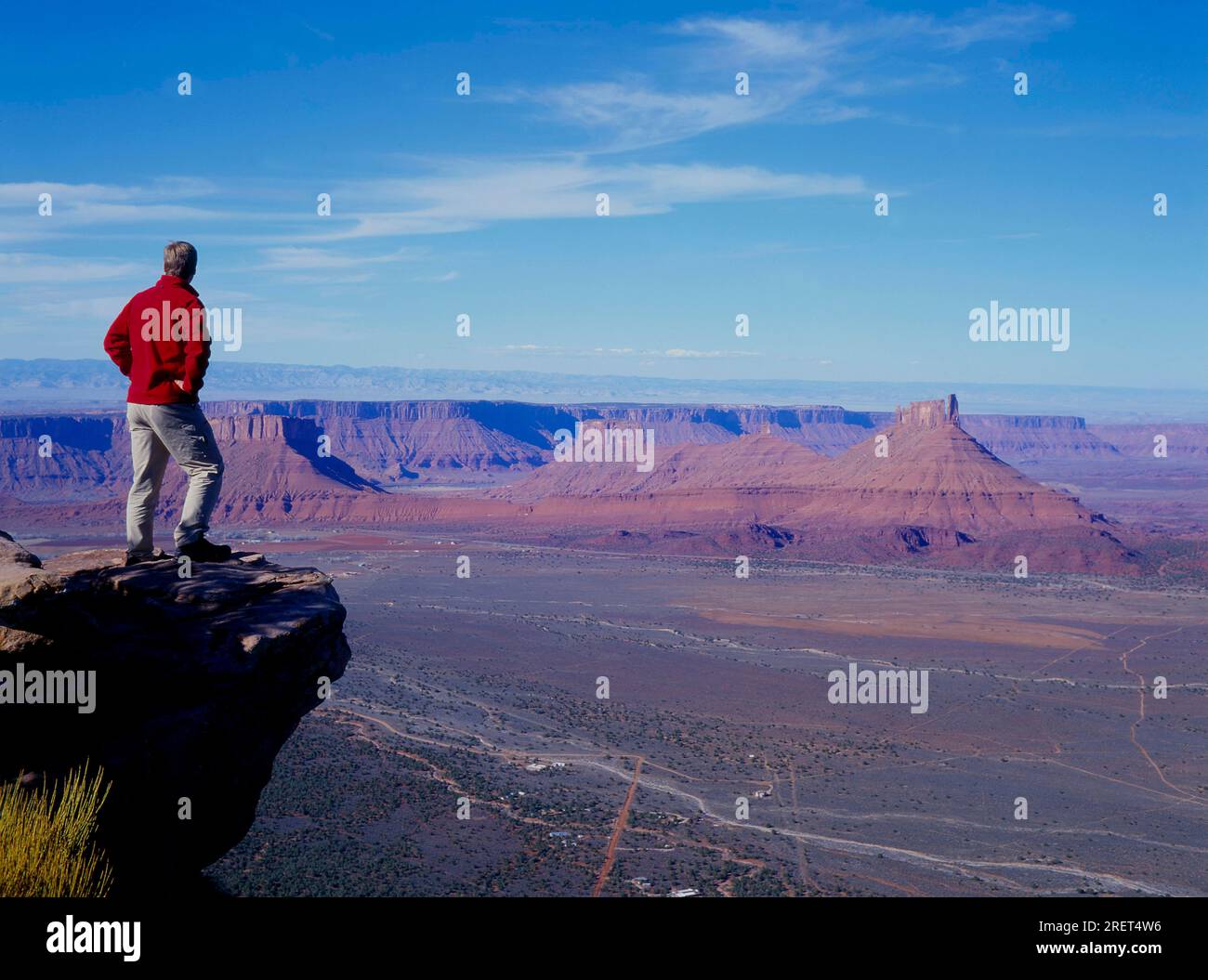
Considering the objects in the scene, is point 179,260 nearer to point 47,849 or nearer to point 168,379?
point 168,379

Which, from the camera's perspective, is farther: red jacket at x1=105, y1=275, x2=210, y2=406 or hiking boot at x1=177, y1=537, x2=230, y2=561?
hiking boot at x1=177, y1=537, x2=230, y2=561

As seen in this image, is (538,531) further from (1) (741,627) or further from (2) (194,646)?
(2) (194,646)

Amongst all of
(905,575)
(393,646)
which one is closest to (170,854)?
(393,646)

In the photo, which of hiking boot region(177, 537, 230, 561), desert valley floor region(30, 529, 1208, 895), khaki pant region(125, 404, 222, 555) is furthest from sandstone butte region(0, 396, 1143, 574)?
khaki pant region(125, 404, 222, 555)

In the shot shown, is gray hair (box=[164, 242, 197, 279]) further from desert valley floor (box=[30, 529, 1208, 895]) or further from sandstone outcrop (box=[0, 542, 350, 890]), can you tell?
desert valley floor (box=[30, 529, 1208, 895])

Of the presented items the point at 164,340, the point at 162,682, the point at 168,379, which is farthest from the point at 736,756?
the point at 164,340

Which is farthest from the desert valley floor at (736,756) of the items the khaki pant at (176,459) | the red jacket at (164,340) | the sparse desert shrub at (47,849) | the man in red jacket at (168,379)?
the red jacket at (164,340)
